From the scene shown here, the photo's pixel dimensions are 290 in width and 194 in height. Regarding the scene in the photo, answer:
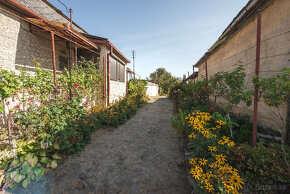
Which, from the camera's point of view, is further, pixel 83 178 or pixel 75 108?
pixel 75 108

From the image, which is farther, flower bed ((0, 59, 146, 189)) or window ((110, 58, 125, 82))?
window ((110, 58, 125, 82))

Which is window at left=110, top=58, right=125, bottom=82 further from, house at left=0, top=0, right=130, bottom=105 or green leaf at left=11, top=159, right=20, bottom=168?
green leaf at left=11, top=159, right=20, bottom=168

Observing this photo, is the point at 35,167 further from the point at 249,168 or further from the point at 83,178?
the point at 249,168

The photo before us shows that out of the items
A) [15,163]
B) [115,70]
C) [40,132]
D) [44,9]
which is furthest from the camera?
[115,70]

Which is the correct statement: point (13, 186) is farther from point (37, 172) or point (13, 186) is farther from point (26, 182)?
point (37, 172)

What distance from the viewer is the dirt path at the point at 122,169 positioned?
212 cm

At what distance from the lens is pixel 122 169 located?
261 centimetres

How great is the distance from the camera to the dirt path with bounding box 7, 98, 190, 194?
83.7 inches

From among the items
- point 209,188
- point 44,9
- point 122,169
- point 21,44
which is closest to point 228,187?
point 209,188

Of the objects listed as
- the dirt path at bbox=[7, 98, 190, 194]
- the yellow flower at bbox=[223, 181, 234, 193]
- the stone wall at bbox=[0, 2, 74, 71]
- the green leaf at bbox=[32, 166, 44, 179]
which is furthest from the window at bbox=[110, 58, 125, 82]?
the yellow flower at bbox=[223, 181, 234, 193]

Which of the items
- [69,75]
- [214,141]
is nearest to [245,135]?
[214,141]

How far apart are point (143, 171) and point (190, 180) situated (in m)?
0.96

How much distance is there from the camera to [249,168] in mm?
1716

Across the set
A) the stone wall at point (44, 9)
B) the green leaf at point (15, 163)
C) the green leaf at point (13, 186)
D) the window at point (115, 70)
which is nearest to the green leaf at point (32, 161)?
the green leaf at point (15, 163)
